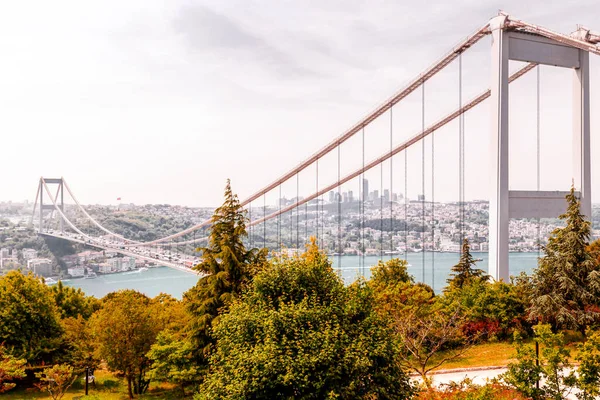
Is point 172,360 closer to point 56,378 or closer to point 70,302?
point 56,378

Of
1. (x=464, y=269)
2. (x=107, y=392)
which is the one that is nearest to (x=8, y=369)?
(x=107, y=392)

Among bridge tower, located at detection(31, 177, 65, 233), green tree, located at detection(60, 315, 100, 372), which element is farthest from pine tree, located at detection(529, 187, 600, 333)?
bridge tower, located at detection(31, 177, 65, 233)

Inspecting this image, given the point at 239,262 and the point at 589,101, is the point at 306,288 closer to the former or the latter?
the point at 239,262

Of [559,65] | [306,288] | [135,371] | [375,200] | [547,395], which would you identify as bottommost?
[135,371]

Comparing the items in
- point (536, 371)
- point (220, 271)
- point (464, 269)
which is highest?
point (220, 271)

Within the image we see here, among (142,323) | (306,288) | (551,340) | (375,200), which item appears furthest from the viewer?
(375,200)

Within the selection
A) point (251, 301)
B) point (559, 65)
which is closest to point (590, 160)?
point (559, 65)
